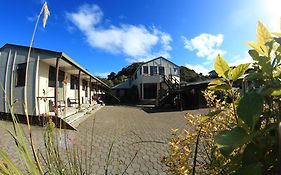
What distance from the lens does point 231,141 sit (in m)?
0.65

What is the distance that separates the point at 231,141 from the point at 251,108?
11 centimetres

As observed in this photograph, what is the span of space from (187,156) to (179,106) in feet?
78.4

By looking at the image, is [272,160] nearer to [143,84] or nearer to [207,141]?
[207,141]

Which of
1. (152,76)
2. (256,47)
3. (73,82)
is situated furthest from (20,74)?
(152,76)

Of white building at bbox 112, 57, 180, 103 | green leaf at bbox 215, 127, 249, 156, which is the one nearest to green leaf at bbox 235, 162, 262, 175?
green leaf at bbox 215, 127, 249, 156

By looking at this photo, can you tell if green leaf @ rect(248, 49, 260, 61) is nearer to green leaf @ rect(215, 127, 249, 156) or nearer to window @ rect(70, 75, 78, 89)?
green leaf @ rect(215, 127, 249, 156)

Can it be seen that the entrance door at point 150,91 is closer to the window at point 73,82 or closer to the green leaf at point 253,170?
the window at point 73,82

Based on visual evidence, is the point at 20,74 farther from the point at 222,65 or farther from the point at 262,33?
the point at 262,33

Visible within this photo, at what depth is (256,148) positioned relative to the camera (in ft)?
2.42

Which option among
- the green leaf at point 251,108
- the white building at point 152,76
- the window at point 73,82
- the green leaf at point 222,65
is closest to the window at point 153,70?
the white building at point 152,76

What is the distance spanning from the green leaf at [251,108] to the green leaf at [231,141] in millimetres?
41

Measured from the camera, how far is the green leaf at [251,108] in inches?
25.5

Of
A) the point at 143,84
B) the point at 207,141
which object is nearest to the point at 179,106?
the point at 143,84

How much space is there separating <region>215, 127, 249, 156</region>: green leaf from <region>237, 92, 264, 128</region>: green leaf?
41mm
